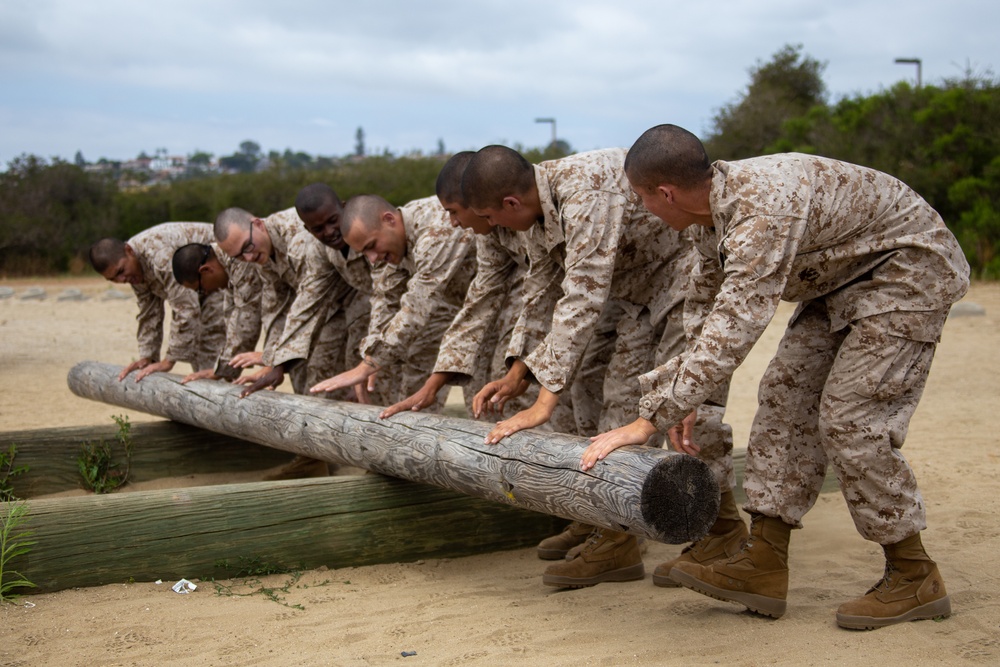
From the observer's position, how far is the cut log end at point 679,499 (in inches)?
136

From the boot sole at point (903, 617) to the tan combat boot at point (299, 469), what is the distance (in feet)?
12.2

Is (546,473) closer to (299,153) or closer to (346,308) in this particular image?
(346,308)

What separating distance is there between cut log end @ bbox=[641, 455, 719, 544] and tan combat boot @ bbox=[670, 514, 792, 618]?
41 cm

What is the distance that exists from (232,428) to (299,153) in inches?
2091

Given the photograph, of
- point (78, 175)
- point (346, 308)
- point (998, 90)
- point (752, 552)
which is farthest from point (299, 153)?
point (752, 552)

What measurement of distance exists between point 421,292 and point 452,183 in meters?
0.80

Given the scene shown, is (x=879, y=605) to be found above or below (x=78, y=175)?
below

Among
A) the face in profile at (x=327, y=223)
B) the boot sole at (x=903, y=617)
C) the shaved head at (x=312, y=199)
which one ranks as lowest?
the boot sole at (x=903, y=617)

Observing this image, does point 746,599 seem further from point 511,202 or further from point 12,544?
point 12,544

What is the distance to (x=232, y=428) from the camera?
6027 mm

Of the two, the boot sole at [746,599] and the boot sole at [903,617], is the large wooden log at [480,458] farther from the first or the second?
the boot sole at [903,617]

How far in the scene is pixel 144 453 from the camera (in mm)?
6395

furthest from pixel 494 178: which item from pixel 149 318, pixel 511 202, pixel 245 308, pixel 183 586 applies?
pixel 149 318

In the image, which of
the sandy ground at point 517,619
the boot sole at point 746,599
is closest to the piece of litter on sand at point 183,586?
the sandy ground at point 517,619
